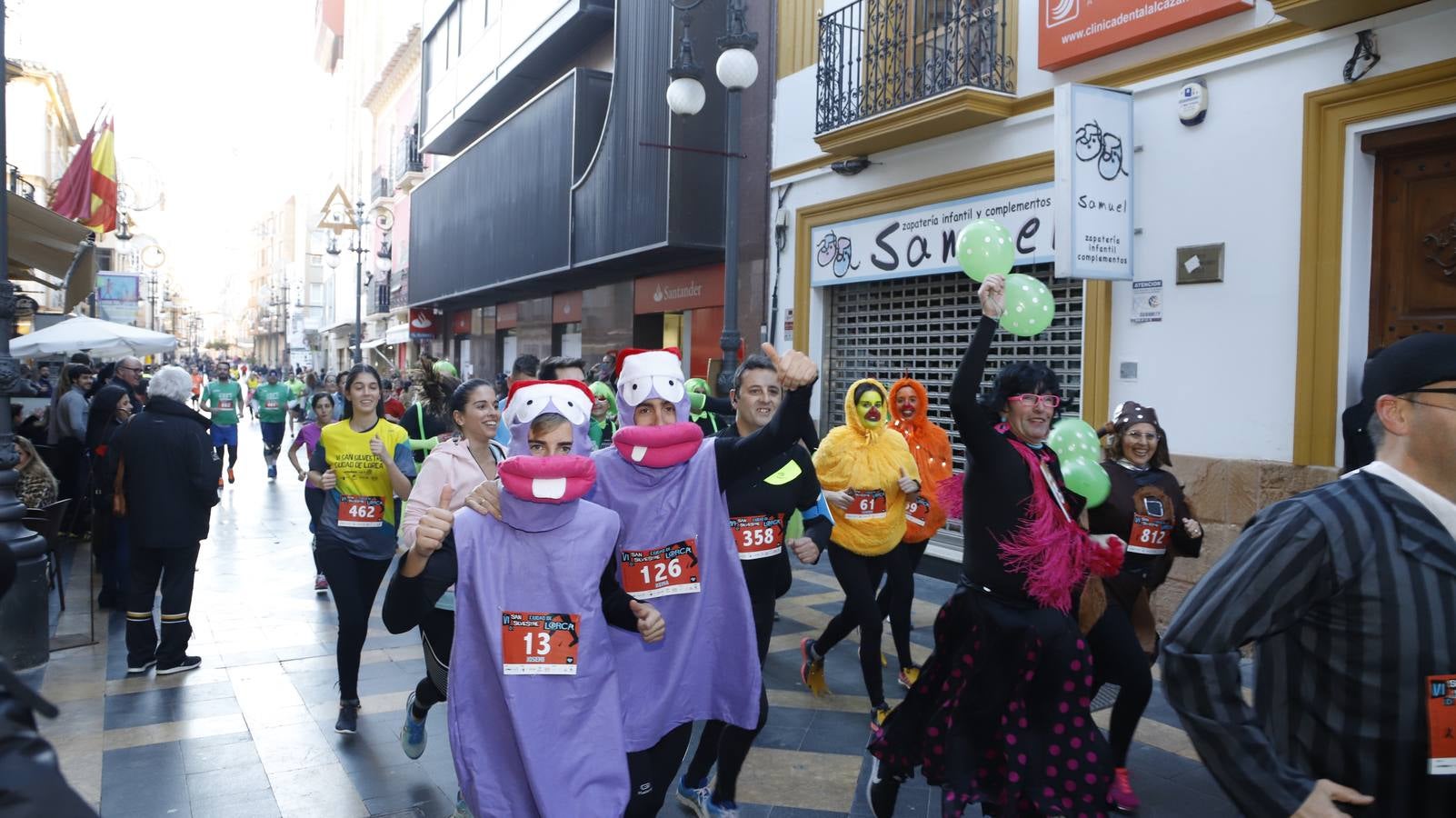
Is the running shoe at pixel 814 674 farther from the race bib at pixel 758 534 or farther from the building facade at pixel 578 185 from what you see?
the building facade at pixel 578 185

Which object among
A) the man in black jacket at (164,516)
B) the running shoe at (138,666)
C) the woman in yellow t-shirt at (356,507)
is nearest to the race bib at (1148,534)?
the woman in yellow t-shirt at (356,507)

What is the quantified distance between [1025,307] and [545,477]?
196 centimetres

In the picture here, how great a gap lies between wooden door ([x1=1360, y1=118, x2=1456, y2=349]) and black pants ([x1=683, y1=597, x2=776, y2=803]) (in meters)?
5.11

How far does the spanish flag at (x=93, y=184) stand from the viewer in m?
14.9

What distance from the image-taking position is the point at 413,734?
4.68m

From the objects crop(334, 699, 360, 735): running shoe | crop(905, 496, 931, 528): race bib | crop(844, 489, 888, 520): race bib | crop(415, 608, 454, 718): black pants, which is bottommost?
crop(334, 699, 360, 735): running shoe

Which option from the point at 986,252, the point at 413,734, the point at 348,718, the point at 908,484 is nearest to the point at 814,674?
the point at 908,484

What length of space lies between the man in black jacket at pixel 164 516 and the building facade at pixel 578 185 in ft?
24.5

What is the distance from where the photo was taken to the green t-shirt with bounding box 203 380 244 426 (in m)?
15.3

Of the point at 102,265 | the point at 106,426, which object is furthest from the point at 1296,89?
the point at 102,265

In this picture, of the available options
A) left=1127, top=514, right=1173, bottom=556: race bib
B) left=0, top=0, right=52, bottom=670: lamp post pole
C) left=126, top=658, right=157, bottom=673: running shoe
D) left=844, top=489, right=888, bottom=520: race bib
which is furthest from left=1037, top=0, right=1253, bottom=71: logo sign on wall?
left=126, top=658, right=157, bottom=673: running shoe

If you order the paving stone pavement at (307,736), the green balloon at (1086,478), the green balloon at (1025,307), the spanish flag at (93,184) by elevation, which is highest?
the spanish flag at (93,184)

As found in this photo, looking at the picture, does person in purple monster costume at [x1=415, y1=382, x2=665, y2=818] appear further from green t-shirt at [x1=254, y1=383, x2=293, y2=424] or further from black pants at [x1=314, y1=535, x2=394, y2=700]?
green t-shirt at [x1=254, y1=383, x2=293, y2=424]

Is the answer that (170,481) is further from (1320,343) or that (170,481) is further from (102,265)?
(102,265)
